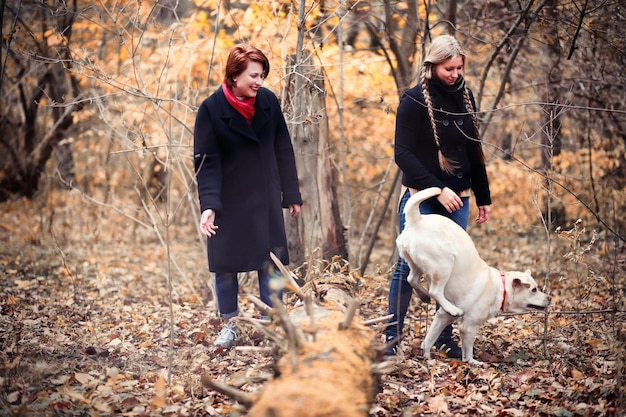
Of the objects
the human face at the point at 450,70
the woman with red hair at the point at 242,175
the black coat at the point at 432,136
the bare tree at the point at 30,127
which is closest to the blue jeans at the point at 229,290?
the woman with red hair at the point at 242,175

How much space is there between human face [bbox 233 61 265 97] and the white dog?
1.25 meters

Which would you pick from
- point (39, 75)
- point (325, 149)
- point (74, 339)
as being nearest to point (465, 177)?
point (325, 149)

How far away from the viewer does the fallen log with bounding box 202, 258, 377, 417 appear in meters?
2.18

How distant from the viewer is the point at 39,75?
1149cm

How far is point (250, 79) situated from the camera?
13.1 ft

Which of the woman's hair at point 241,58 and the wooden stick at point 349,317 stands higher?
the woman's hair at point 241,58

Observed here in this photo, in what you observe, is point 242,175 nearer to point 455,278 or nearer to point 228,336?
point 228,336

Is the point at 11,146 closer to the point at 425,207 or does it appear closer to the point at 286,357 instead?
the point at 425,207

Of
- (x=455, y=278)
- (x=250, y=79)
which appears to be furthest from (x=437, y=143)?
(x=250, y=79)

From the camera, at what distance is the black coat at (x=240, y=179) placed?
409 cm

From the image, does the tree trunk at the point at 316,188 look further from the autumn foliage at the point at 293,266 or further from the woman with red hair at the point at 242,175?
the woman with red hair at the point at 242,175

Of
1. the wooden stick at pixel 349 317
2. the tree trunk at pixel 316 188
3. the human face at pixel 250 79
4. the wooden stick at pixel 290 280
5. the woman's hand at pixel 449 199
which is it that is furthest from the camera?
the tree trunk at pixel 316 188

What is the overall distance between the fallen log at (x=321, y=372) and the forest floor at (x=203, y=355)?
249 millimetres

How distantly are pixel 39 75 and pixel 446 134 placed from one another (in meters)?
9.73
